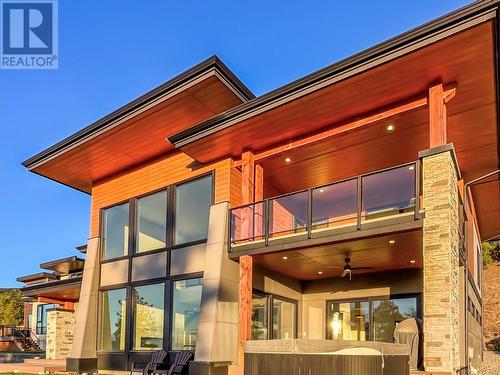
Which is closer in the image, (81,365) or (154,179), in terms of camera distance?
(81,365)

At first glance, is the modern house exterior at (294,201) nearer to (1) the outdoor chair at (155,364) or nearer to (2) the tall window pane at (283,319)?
(2) the tall window pane at (283,319)

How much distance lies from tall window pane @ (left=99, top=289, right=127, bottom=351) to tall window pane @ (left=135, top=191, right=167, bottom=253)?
62.6 inches

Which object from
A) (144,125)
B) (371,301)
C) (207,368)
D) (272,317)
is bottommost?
(207,368)

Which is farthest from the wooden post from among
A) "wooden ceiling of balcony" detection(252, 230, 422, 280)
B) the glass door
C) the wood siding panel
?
the glass door

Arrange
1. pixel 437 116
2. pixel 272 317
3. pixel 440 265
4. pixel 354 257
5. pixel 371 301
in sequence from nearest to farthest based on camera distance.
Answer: pixel 440 265 < pixel 437 116 < pixel 354 257 < pixel 272 317 < pixel 371 301

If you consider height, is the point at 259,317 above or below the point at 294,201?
below

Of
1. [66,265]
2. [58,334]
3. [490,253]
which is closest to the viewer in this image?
[58,334]

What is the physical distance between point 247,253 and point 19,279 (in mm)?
23346

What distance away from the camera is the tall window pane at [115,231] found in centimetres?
1395

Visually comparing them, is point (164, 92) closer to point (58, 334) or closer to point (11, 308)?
point (58, 334)

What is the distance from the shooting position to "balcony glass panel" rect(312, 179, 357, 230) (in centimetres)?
961

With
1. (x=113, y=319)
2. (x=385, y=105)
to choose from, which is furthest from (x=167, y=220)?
(x=385, y=105)

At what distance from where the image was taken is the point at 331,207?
10.1m

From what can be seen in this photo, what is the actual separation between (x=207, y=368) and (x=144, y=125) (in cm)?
578
